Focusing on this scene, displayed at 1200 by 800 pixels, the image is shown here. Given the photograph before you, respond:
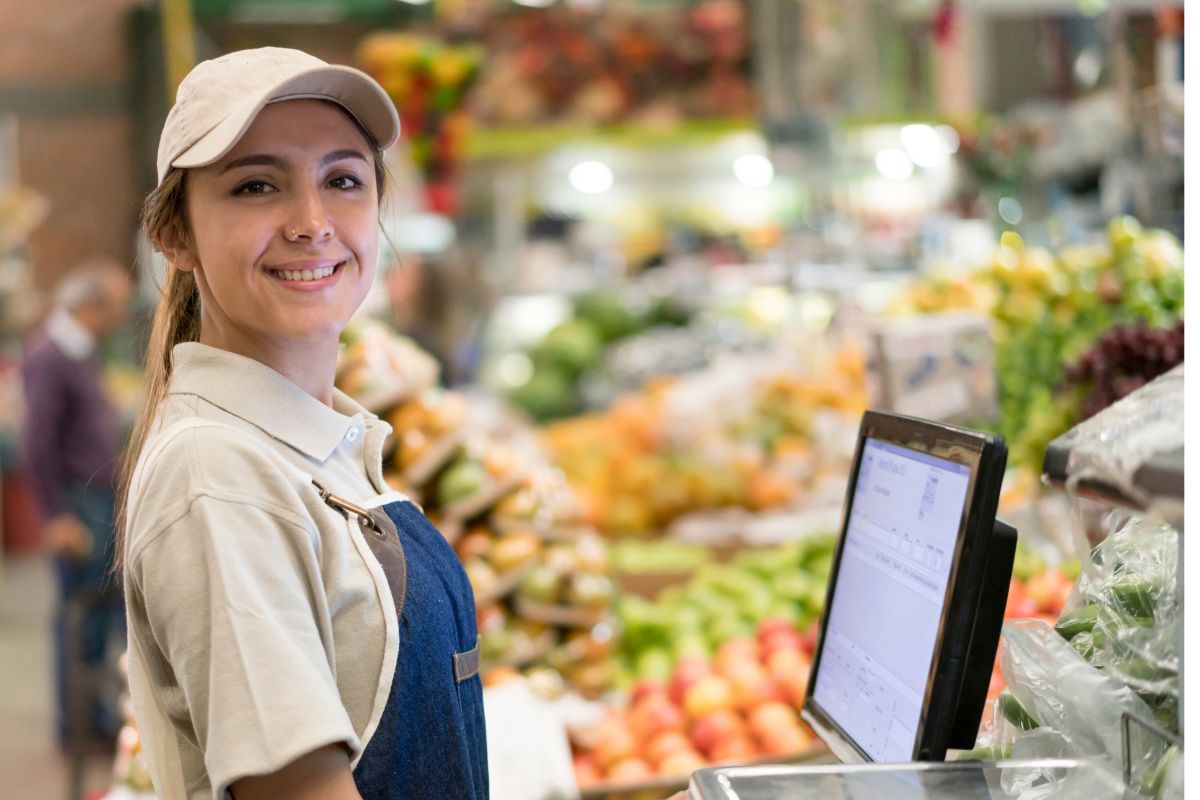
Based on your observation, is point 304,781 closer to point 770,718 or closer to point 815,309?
point 770,718

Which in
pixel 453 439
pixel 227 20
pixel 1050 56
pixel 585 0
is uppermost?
pixel 227 20

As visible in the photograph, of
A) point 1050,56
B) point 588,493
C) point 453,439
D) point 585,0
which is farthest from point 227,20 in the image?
point 453,439

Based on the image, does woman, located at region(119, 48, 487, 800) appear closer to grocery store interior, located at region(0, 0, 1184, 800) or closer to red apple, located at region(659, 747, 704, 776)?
grocery store interior, located at region(0, 0, 1184, 800)

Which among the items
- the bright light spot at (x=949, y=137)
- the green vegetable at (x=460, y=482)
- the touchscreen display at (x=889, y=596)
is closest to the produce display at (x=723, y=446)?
the green vegetable at (x=460, y=482)

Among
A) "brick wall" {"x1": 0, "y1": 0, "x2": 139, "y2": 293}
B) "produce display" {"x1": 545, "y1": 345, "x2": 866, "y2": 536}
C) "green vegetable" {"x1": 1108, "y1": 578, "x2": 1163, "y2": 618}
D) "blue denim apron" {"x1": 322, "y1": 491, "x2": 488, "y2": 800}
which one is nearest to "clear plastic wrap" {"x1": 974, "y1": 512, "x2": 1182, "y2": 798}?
"green vegetable" {"x1": 1108, "y1": 578, "x2": 1163, "y2": 618}

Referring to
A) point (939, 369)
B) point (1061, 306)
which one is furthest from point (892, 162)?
point (939, 369)

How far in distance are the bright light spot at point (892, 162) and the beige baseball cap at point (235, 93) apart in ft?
21.9

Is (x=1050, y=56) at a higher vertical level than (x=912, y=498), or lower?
higher

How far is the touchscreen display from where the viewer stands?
127 cm

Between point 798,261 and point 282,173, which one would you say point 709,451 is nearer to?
point 798,261

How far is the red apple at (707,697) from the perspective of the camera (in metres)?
2.81

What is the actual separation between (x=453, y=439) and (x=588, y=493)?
1.90m

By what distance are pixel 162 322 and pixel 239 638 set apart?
23.1 inches

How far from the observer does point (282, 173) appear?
134 centimetres
